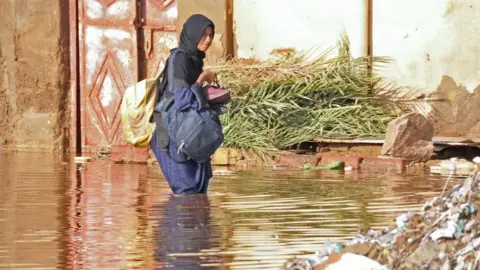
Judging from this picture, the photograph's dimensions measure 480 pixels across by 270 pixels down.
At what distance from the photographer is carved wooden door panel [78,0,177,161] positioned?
16453mm

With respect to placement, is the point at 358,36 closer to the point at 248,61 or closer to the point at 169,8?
the point at 248,61

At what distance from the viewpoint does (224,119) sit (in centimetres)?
1473

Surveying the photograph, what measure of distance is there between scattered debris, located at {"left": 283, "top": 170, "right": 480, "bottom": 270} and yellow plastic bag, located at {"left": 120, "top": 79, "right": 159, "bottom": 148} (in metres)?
4.14

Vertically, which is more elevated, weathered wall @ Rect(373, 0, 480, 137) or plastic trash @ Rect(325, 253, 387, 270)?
weathered wall @ Rect(373, 0, 480, 137)

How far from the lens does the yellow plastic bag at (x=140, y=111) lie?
10953 millimetres

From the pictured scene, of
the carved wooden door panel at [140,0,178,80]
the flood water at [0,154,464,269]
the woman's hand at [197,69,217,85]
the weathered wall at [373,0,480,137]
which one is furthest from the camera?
Result: the carved wooden door panel at [140,0,178,80]

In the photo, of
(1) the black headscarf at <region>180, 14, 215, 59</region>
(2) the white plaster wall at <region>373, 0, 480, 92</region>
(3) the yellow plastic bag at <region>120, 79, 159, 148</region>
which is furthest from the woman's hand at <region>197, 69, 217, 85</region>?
(2) the white plaster wall at <region>373, 0, 480, 92</region>

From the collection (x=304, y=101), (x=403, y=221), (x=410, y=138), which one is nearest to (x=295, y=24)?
(x=304, y=101)

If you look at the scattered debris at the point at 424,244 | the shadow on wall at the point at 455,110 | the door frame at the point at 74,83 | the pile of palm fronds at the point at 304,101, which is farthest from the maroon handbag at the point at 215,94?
the door frame at the point at 74,83

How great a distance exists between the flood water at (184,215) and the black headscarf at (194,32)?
3.74 ft

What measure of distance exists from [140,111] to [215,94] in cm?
69

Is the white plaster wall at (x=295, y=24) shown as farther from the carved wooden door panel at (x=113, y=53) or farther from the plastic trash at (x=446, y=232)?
the plastic trash at (x=446, y=232)

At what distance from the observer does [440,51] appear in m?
14.8

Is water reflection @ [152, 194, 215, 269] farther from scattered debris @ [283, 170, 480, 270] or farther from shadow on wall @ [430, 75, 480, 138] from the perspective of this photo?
shadow on wall @ [430, 75, 480, 138]
